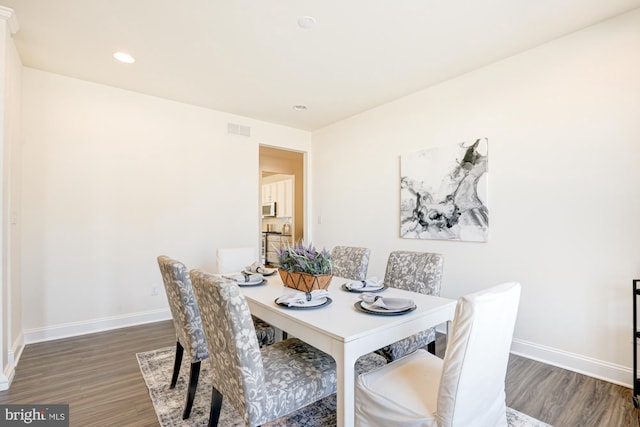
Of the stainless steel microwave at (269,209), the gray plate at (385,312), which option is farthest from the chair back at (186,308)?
the stainless steel microwave at (269,209)

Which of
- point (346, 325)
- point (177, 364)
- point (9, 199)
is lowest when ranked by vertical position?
point (177, 364)

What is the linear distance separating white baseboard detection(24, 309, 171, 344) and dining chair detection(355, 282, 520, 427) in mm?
3119

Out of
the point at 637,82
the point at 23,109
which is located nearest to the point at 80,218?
the point at 23,109

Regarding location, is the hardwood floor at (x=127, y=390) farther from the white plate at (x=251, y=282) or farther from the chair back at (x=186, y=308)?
the white plate at (x=251, y=282)

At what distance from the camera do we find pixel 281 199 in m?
8.14

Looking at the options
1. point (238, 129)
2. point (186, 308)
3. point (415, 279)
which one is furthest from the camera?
point (238, 129)

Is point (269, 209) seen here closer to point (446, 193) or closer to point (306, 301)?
point (446, 193)

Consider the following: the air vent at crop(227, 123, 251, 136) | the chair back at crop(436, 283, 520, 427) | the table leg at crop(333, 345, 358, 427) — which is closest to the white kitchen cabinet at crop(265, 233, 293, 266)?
the air vent at crop(227, 123, 251, 136)

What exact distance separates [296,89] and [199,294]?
2763mm

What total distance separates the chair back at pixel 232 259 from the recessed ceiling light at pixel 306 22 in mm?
2034

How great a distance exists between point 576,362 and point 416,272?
1.48m

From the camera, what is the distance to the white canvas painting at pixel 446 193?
3.04m

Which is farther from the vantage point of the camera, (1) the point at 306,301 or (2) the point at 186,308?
(2) the point at 186,308

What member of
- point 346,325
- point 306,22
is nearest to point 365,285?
point 346,325
